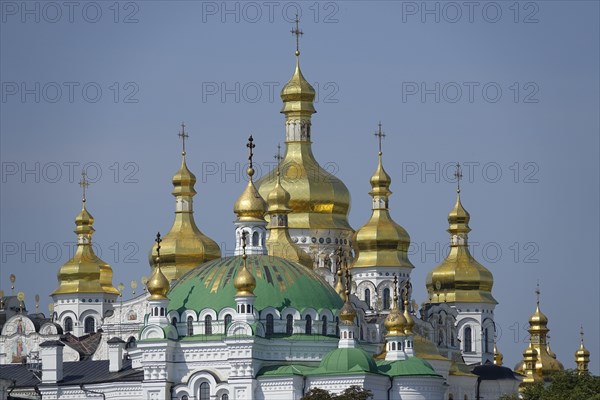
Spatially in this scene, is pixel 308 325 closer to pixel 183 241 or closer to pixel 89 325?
pixel 183 241

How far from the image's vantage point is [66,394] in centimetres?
9112

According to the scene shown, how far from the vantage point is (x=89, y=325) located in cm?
11025

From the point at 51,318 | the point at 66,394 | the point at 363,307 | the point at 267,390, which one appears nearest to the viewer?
the point at 267,390

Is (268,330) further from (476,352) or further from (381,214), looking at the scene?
(476,352)

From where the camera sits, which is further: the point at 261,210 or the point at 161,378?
the point at 261,210

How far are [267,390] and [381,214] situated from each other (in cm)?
2039

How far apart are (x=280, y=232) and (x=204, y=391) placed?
1343 cm

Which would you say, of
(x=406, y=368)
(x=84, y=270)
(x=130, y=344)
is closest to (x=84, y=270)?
(x=84, y=270)

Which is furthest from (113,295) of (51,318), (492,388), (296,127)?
(492,388)

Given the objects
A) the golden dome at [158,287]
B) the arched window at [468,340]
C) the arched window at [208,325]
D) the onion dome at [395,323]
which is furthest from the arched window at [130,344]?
the arched window at [468,340]

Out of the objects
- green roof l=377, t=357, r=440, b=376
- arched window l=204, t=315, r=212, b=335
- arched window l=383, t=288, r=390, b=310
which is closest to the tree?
green roof l=377, t=357, r=440, b=376

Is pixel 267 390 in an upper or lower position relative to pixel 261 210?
lower

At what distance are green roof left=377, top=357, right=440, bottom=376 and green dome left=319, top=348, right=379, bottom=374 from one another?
4.14 ft

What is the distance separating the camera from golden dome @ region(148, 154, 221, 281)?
10294 centimetres
